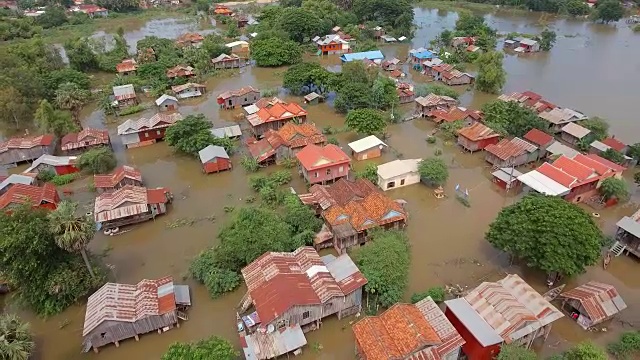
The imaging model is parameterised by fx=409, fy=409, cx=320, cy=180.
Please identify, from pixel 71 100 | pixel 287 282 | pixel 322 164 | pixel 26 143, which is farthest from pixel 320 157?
pixel 71 100

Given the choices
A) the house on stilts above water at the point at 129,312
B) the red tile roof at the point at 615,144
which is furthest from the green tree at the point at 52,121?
the red tile roof at the point at 615,144

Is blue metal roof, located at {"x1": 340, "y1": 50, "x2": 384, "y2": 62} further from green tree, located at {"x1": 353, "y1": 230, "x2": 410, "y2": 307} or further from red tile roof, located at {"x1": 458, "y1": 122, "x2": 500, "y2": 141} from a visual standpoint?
green tree, located at {"x1": 353, "y1": 230, "x2": 410, "y2": 307}

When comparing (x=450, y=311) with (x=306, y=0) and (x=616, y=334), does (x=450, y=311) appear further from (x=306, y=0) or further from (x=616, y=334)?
(x=306, y=0)

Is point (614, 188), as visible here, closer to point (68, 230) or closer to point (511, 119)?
point (511, 119)

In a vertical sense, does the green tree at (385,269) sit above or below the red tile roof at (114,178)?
above

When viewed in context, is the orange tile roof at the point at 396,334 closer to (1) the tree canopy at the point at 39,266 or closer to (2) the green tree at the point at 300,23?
(1) the tree canopy at the point at 39,266

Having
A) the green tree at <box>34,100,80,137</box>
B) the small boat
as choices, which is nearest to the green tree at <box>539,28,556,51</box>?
the small boat

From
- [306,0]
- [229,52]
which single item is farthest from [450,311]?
[306,0]
